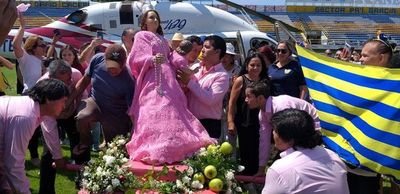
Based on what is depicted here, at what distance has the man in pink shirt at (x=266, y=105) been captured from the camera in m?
4.35

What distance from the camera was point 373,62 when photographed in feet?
13.9

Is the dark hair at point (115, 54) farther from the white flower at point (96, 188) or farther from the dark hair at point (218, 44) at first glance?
the white flower at point (96, 188)

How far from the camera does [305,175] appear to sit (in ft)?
9.51

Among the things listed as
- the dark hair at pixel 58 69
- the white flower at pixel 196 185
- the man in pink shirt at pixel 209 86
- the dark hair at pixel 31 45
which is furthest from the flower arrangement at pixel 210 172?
the dark hair at pixel 31 45

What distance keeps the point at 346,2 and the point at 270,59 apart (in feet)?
163

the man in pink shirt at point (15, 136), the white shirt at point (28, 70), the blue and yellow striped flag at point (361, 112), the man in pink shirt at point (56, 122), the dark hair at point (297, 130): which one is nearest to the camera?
the dark hair at point (297, 130)

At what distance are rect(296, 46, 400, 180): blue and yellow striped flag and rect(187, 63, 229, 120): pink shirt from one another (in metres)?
1.02

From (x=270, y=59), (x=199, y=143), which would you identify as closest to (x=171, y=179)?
(x=199, y=143)

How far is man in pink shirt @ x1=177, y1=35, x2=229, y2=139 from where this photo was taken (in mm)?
4941

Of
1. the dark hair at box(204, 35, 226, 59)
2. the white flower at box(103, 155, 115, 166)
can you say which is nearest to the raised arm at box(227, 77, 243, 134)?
the dark hair at box(204, 35, 226, 59)

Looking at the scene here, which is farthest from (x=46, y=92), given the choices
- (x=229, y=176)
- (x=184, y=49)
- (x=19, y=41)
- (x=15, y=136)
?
(x=19, y=41)

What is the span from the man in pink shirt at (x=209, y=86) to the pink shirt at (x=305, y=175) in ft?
6.64

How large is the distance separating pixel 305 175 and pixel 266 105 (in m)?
1.57

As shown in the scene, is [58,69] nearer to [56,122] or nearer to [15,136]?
[56,122]
